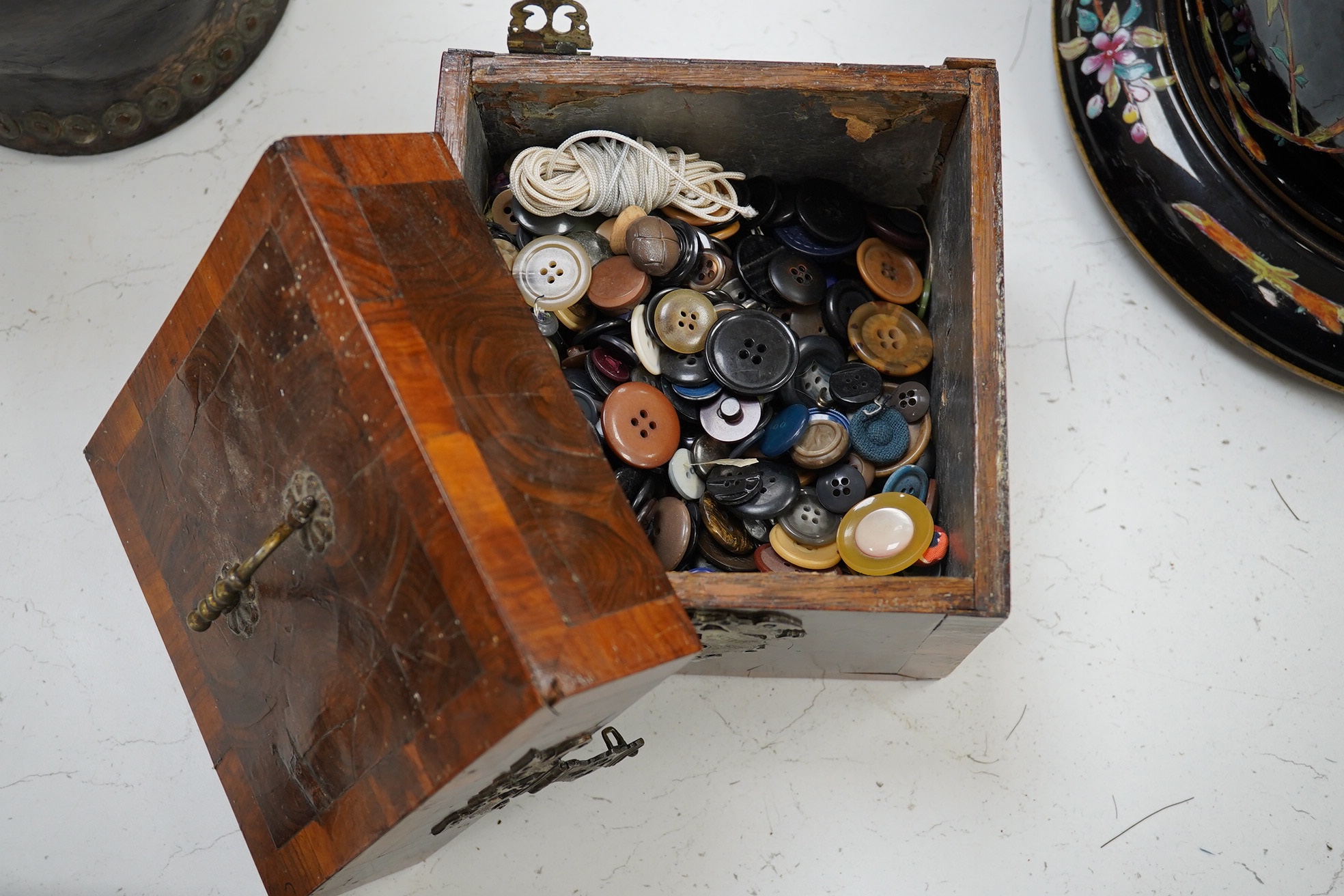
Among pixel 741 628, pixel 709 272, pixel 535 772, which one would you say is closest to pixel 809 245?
pixel 709 272

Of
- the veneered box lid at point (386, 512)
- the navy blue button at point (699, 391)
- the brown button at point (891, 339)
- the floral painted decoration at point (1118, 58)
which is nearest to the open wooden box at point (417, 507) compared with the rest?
the veneered box lid at point (386, 512)

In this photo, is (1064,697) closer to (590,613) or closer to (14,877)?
(590,613)

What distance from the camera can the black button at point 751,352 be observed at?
1.55 metres

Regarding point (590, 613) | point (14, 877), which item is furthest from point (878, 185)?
point (14, 877)

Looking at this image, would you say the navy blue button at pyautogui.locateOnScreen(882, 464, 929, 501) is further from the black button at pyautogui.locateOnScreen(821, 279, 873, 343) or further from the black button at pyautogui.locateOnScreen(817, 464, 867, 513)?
the black button at pyautogui.locateOnScreen(821, 279, 873, 343)

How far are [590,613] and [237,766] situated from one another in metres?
0.56

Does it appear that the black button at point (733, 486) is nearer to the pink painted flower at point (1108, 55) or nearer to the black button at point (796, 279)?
the black button at point (796, 279)

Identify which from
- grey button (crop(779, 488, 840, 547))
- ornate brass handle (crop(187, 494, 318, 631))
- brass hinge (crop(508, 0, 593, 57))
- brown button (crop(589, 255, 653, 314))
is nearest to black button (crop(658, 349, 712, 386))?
brown button (crop(589, 255, 653, 314))

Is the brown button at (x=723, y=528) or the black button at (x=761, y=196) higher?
the black button at (x=761, y=196)

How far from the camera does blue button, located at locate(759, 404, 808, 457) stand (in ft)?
5.04

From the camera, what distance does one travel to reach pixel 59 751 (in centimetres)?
171

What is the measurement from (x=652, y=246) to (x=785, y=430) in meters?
0.32

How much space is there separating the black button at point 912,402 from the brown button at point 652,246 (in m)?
0.38

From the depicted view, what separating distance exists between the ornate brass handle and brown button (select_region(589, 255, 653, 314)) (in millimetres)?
601
